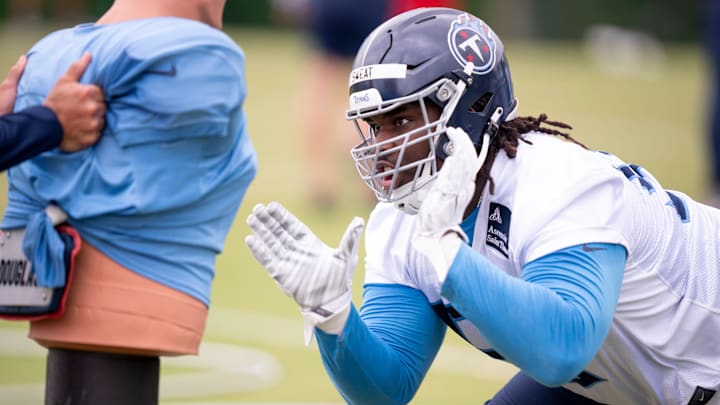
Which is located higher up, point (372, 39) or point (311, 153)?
point (372, 39)

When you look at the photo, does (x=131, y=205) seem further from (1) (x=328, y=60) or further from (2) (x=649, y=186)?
(1) (x=328, y=60)

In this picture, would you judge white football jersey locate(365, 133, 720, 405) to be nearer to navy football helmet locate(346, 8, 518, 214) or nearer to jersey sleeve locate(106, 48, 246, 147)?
navy football helmet locate(346, 8, 518, 214)

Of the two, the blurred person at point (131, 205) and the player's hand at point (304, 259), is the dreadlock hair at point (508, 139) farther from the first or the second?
the blurred person at point (131, 205)

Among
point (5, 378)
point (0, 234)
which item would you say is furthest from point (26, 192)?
point (5, 378)

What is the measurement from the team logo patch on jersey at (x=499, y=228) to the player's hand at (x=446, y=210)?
0.90ft

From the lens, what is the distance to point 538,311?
9.07 feet

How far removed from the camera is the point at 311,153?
32.3ft

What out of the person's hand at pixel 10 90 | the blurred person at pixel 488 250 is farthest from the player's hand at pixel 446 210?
the person's hand at pixel 10 90

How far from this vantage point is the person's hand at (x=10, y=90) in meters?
3.01

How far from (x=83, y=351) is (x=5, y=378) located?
2788 millimetres

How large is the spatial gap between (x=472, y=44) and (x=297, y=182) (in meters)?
7.65

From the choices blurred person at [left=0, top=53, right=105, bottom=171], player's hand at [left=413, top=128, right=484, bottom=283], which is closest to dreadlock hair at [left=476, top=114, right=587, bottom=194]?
player's hand at [left=413, top=128, right=484, bottom=283]

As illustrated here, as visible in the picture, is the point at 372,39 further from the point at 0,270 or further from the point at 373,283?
the point at 0,270

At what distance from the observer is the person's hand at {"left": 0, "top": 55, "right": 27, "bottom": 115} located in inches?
119
